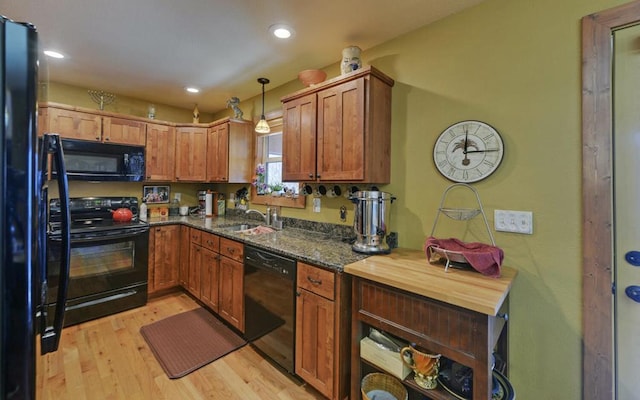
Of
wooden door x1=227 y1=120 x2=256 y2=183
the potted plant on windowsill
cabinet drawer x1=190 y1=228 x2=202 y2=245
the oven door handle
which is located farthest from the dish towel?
the oven door handle

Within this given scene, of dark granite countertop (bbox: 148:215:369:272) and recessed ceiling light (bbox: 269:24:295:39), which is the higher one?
recessed ceiling light (bbox: 269:24:295:39)

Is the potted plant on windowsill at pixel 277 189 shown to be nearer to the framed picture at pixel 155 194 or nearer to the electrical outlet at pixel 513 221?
the framed picture at pixel 155 194

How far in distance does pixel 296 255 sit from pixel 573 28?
2006 mm

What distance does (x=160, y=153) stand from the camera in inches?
141

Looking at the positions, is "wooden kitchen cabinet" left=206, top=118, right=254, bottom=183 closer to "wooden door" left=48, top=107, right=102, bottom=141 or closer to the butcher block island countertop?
"wooden door" left=48, top=107, right=102, bottom=141

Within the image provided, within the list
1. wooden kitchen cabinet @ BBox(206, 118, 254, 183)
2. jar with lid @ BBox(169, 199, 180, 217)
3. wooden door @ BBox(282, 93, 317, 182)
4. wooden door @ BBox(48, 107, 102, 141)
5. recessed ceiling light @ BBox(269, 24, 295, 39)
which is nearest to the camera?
recessed ceiling light @ BBox(269, 24, 295, 39)

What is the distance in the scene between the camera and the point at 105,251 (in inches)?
109

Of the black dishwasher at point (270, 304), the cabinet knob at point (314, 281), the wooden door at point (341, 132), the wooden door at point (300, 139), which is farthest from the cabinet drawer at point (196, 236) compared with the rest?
the cabinet knob at point (314, 281)

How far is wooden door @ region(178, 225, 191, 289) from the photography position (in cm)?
321

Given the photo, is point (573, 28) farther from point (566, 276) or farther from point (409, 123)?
point (566, 276)

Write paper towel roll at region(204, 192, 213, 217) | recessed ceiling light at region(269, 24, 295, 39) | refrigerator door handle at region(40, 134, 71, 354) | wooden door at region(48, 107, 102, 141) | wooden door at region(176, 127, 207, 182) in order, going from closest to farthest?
1. refrigerator door handle at region(40, 134, 71, 354)
2. recessed ceiling light at region(269, 24, 295, 39)
3. wooden door at region(48, 107, 102, 141)
4. wooden door at region(176, 127, 207, 182)
5. paper towel roll at region(204, 192, 213, 217)

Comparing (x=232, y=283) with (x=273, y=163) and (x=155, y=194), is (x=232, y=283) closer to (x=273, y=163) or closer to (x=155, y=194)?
(x=273, y=163)

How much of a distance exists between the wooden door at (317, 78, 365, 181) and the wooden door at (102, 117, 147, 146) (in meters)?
2.57

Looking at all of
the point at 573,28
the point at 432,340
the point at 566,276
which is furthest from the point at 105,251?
the point at 573,28
